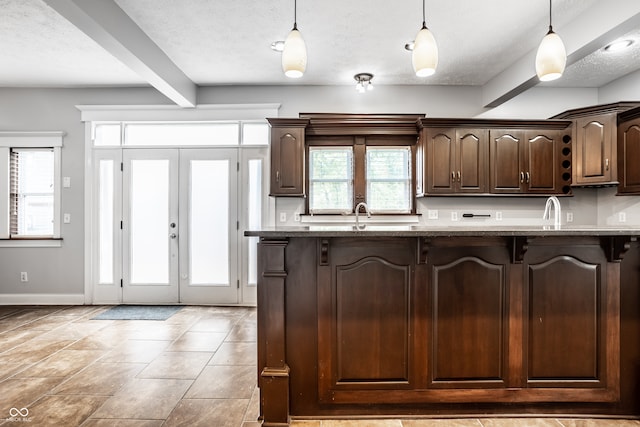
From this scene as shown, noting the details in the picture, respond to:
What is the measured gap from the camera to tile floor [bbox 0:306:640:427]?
1.98 m

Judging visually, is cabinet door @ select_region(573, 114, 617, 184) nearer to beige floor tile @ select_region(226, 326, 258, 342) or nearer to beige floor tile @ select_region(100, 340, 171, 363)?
beige floor tile @ select_region(226, 326, 258, 342)

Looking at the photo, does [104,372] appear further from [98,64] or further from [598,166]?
[598,166]

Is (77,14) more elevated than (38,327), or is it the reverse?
(77,14)

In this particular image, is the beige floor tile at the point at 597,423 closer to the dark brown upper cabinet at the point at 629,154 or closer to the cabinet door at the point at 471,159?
the cabinet door at the point at 471,159

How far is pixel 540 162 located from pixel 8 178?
6472mm

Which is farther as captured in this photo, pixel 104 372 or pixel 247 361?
pixel 247 361

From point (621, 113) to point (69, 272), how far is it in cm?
667

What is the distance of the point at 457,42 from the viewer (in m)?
3.27

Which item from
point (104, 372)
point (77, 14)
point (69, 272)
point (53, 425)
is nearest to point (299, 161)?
point (77, 14)

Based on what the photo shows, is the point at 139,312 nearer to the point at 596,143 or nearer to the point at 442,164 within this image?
the point at 442,164

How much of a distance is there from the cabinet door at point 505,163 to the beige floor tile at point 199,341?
338cm

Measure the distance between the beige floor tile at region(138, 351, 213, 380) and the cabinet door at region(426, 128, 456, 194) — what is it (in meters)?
2.90

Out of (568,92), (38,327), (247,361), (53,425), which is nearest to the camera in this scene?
(53,425)

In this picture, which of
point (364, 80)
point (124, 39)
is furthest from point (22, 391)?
point (364, 80)
